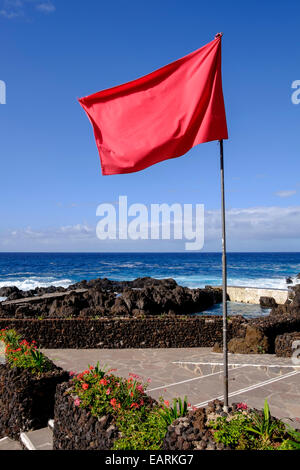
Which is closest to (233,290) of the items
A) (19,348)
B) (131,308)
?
(131,308)

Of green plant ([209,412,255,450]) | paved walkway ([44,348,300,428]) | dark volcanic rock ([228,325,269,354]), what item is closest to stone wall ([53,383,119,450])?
green plant ([209,412,255,450])

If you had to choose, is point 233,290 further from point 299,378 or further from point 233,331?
point 299,378

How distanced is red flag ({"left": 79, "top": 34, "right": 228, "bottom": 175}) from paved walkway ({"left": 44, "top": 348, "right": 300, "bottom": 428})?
4.75m

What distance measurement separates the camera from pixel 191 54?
5.13 meters

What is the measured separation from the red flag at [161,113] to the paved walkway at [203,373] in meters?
4.75

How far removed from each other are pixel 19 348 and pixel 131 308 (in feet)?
67.2

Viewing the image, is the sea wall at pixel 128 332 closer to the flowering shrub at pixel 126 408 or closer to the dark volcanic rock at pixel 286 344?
the dark volcanic rock at pixel 286 344

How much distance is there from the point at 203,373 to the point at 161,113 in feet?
25.3

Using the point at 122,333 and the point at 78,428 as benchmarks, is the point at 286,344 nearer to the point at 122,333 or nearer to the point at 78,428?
the point at 122,333

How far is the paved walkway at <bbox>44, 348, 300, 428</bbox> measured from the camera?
789 cm

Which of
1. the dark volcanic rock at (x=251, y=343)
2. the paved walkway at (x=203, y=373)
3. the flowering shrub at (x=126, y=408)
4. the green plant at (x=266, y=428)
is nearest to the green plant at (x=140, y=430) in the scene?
the flowering shrub at (x=126, y=408)

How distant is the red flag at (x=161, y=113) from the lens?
4.99m

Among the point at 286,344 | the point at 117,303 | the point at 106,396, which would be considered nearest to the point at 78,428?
the point at 106,396

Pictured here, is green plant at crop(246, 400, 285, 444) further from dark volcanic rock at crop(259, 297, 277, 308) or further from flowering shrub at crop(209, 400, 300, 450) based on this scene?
dark volcanic rock at crop(259, 297, 277, 308)
